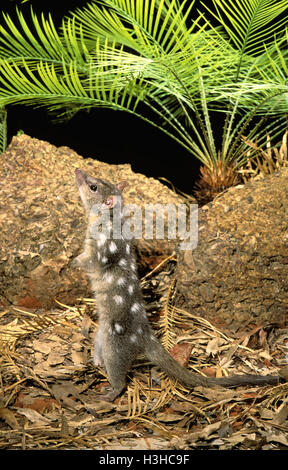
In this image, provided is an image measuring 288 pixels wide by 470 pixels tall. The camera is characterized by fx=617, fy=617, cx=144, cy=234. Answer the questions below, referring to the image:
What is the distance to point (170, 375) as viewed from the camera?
→ 143 inches

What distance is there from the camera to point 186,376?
11.8 feet

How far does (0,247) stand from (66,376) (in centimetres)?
126

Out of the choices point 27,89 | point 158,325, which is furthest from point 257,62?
point 158,325

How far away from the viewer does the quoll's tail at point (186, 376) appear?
3.56m

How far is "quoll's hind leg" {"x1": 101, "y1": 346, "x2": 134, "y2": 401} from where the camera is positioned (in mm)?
3568

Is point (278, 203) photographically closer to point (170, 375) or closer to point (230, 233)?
point (230, 233)

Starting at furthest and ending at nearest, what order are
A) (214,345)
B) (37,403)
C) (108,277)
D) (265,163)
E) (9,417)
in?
(265,163) → (214,345) → (108,277) → (37,403) → (9,417)

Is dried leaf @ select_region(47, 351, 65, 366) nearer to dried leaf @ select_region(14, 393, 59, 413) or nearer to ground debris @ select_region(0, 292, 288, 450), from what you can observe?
ground debris @ select_region(0, 292, 288, 450)

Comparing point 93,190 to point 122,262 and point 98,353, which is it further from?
point 98,353

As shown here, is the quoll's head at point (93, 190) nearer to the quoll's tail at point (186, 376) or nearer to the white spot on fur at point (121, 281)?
the white spot on fur at point (121, 281)

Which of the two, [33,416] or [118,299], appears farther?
[118,299]

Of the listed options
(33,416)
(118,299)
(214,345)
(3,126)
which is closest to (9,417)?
(33,416)

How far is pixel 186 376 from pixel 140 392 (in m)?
0.29

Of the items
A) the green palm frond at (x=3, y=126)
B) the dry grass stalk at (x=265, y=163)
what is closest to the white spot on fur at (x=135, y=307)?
the dry grass stalk at (x=265, y=163)
